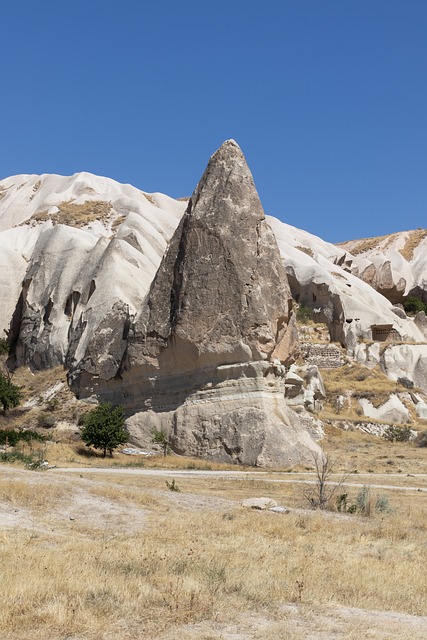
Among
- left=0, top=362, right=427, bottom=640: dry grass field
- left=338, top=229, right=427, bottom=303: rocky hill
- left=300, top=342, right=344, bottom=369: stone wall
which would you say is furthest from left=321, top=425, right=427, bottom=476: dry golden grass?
left=338, top=229, right=427, bottom=303: rocky hill

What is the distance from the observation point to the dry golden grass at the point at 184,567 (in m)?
6.70

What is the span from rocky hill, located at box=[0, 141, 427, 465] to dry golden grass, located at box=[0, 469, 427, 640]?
12133 millimetres

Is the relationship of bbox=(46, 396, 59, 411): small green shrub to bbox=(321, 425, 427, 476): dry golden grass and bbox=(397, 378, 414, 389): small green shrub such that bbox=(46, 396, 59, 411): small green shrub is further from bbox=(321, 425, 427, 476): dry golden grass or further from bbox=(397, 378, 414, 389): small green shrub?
bbox=(397, 378, 414, 389): small green shrub

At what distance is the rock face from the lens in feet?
85.0

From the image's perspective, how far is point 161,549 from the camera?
9.67 meters

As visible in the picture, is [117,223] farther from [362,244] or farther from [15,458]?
[362,244]

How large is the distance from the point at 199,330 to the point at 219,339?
862 mm

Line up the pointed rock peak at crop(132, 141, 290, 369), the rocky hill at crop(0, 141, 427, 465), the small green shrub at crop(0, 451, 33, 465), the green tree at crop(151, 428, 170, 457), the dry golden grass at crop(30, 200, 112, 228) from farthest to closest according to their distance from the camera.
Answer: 1. the dry golden grass at crop(30, 200, 112, 228)
2. the pointed rock peak at crop(132, 141, 290, 369)
3. the green tree at crop(151, 428, 170, 457)
4. the rocky hill at crop(0, 141, 427, 465)
5. the small green shrub at crop(0, 451, 33, 465)

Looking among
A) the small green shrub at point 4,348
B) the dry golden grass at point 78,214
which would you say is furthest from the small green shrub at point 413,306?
the small green shrub at point 4,348

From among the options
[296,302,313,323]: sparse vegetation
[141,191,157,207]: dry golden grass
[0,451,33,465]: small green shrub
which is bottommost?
[0,451,33,465]: small green shrub

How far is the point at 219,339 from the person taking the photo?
27.1m

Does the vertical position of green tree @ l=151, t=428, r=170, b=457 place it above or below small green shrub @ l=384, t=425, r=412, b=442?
below

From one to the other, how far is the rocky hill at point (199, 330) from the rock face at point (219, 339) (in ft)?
0.16

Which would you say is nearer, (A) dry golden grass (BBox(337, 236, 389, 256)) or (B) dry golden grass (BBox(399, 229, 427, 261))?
(B) dry golden grass (BBox(399, 229, 427, 261))
